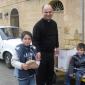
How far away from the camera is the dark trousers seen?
641 centimetres

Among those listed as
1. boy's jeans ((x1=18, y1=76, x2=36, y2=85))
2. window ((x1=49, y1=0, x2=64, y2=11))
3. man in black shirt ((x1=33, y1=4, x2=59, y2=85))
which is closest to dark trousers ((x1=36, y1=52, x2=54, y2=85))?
man in black shirt ((x1=33, y1=4, x2=59, y2=85))

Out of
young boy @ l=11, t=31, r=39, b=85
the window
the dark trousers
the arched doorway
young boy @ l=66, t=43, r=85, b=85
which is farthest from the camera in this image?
the arched doorway

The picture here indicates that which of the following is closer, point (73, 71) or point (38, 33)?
point (38, 33)

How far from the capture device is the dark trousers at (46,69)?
21.0 feet

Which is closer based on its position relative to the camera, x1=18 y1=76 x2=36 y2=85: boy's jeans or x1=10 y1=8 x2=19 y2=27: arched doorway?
x1=18 y1=76 x2=36 y2=85: boy's jeans

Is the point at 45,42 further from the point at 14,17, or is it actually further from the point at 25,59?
the point at 14,17

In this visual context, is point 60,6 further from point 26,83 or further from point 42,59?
point 26,83

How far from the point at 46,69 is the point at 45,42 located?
58 cm

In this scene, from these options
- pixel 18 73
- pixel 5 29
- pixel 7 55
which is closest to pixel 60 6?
pixel 5 29

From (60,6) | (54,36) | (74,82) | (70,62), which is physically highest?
(60,6)

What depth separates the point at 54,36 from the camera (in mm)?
6410

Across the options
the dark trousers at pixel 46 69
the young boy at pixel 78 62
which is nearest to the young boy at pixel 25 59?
the dark trousers at pixel 46 69

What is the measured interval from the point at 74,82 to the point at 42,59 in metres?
1.01

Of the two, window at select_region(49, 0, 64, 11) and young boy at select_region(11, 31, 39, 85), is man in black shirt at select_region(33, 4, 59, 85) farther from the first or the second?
window at select_region(49, 0, 64, 11)
